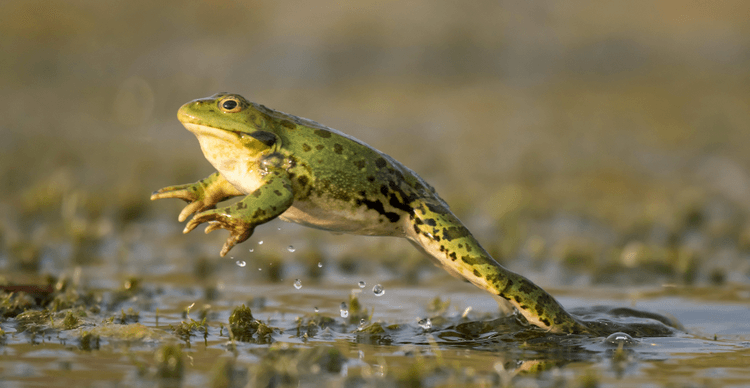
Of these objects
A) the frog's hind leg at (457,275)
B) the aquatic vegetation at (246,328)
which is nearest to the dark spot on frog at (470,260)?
the frog's hind leg at (457,275)

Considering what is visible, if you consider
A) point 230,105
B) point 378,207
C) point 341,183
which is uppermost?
point 230,105

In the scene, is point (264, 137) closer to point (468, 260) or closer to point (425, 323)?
point (468, 260)

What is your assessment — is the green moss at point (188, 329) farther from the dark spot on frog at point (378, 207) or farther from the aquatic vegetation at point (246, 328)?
the dark spot on frog at point (378, 207)

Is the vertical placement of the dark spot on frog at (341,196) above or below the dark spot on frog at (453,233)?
above

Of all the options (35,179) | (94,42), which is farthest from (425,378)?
(94,42)

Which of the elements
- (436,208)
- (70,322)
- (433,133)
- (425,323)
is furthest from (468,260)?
(433,133)

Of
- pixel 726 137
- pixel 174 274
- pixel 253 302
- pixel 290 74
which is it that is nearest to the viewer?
pixel 253 302

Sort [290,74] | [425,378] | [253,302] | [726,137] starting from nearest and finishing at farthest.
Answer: [425,378], [253,302], [726,137], [290,74]

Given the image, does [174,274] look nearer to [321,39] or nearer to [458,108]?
[458,108]
